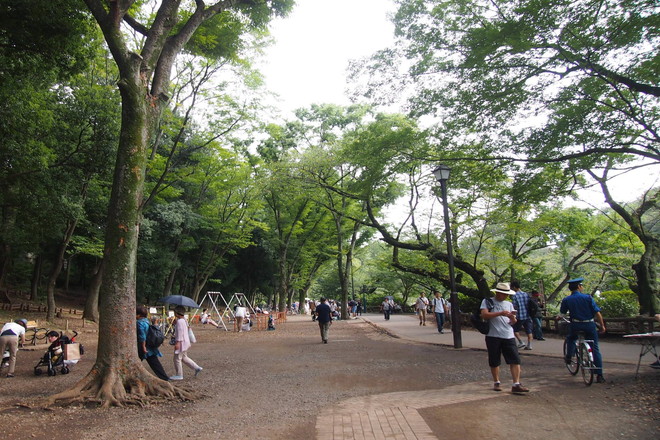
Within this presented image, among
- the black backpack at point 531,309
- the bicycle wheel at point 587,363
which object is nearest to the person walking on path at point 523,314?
the black backpack at point 531,309

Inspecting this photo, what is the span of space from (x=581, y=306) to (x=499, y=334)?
166 centimetres

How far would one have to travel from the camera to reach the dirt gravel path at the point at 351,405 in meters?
4.45

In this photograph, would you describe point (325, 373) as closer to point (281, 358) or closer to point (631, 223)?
point (281, 358)

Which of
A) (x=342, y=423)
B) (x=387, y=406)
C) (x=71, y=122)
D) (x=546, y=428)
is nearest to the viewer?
(x=546, y=428)

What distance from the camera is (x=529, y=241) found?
20.6m

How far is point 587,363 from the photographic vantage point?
6191 millimetres

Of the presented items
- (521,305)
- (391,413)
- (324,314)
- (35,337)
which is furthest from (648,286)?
(35,337)

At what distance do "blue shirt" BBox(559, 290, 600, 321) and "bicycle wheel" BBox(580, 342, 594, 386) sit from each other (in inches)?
19.2

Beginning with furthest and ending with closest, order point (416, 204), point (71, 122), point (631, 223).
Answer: point (416, 204), point (71, 122), point (631, 223)

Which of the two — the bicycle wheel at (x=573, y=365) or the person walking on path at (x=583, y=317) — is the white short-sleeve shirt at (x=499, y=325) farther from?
the bicycle wheel at (x=573, y=365)

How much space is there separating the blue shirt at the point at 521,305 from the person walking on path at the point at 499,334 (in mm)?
4578

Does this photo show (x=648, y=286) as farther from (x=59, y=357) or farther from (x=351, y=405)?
(x=59, y=357)

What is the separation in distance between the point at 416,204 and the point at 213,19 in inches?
461

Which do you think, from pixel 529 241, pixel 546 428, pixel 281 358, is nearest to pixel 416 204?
pixel 529 241
